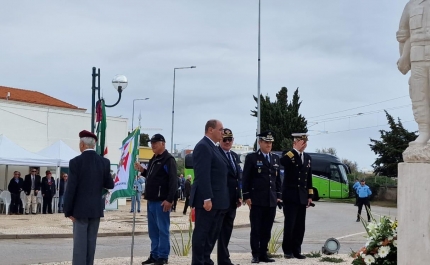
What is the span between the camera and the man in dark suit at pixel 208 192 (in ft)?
27.8

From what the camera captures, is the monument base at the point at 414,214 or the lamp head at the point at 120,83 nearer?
the monument base at the point at 414,214

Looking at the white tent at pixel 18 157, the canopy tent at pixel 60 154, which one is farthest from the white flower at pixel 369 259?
the canopy tent at pixel 60 154

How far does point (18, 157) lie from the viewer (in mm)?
24406

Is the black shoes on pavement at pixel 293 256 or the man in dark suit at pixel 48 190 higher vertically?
the man in dark suit at pixel 48 190

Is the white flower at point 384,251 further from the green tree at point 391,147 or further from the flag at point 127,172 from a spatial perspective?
the green tree at point 391,147

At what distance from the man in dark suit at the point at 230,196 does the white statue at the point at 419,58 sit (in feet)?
10.3

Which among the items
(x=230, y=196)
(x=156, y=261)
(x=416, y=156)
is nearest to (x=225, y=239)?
(x=230, y=196)

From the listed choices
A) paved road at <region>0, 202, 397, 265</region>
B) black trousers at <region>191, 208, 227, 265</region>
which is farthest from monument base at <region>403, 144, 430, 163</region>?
paved road at <region>0, 202, 397, 265</region>

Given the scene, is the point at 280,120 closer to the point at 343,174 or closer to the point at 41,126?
the point at 343,174

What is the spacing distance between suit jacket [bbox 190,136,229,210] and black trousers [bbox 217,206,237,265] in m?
0.85

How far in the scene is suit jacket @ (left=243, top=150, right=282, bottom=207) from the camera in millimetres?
10023

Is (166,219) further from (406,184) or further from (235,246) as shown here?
(235,246)

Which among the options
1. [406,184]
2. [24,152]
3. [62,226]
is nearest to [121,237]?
[62,226]

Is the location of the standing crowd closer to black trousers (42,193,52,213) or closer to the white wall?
black trousers (42,193,52,213)
